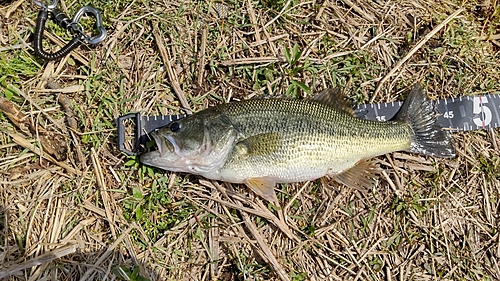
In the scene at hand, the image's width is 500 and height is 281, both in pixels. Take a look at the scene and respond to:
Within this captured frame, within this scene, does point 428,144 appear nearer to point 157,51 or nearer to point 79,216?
point 157,51

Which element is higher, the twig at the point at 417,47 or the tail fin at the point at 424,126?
the twig at the point at 417,47

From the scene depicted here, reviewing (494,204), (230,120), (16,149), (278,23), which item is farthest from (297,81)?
(16,149)

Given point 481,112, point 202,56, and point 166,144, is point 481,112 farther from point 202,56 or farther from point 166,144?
point 166,144

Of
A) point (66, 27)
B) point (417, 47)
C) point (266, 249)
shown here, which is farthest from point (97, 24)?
point (417, 47)

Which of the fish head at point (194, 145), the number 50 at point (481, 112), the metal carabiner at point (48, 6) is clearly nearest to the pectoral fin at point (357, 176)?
the fish head at point (194, 145)

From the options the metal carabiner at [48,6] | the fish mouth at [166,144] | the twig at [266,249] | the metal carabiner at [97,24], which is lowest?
the twig at [266,249]

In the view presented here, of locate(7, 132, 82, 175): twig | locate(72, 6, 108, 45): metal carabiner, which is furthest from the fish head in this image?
locate(72, 6, 108, 45): metal carabiner

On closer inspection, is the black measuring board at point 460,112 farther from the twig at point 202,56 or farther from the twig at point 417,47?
the twig at point 202,56
